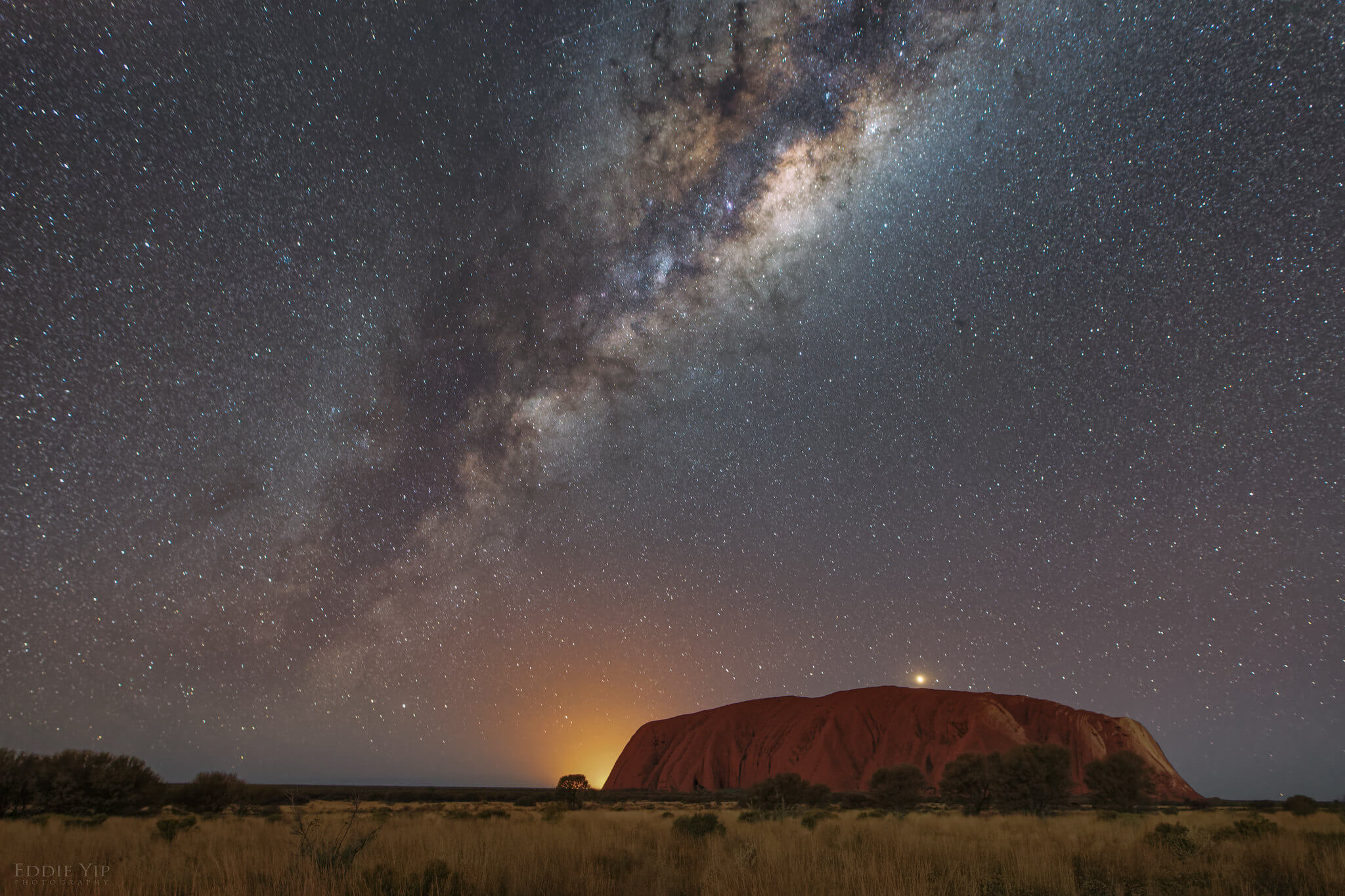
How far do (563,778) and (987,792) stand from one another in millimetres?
28139

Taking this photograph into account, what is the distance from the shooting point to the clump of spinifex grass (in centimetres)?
734

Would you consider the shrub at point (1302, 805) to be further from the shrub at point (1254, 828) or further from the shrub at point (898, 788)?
the shrub at point (1254, 828)

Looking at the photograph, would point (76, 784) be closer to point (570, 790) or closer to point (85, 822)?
point (85, 822)

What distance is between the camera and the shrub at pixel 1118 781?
131ft

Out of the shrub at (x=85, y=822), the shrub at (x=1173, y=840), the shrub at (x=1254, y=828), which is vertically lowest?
the shrub at (x=85, y=822)

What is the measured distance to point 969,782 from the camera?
3859 centimetres

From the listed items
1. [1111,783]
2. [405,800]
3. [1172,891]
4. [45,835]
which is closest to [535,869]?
[1172,891]

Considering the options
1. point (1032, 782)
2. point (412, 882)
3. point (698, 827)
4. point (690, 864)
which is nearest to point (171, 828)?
point (412, 882)

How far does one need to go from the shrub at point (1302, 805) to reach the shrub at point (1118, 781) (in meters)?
7.16

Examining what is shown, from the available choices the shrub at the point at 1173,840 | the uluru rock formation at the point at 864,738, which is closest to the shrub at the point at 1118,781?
the uluru rock formation at the point at 864,738

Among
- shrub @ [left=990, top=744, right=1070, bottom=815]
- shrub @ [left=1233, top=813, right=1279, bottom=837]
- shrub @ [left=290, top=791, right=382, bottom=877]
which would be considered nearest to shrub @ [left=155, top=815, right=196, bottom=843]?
shrub @ [left=290, top=791, right=382, bottom=877]

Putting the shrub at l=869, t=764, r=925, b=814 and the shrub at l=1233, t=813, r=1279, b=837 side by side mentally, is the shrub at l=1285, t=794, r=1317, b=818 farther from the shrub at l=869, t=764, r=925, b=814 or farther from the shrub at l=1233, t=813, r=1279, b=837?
the shrub at l=1233, t=813, r=1279, b=837

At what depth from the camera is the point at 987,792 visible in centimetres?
3728

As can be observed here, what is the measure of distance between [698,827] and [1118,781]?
3970cm
